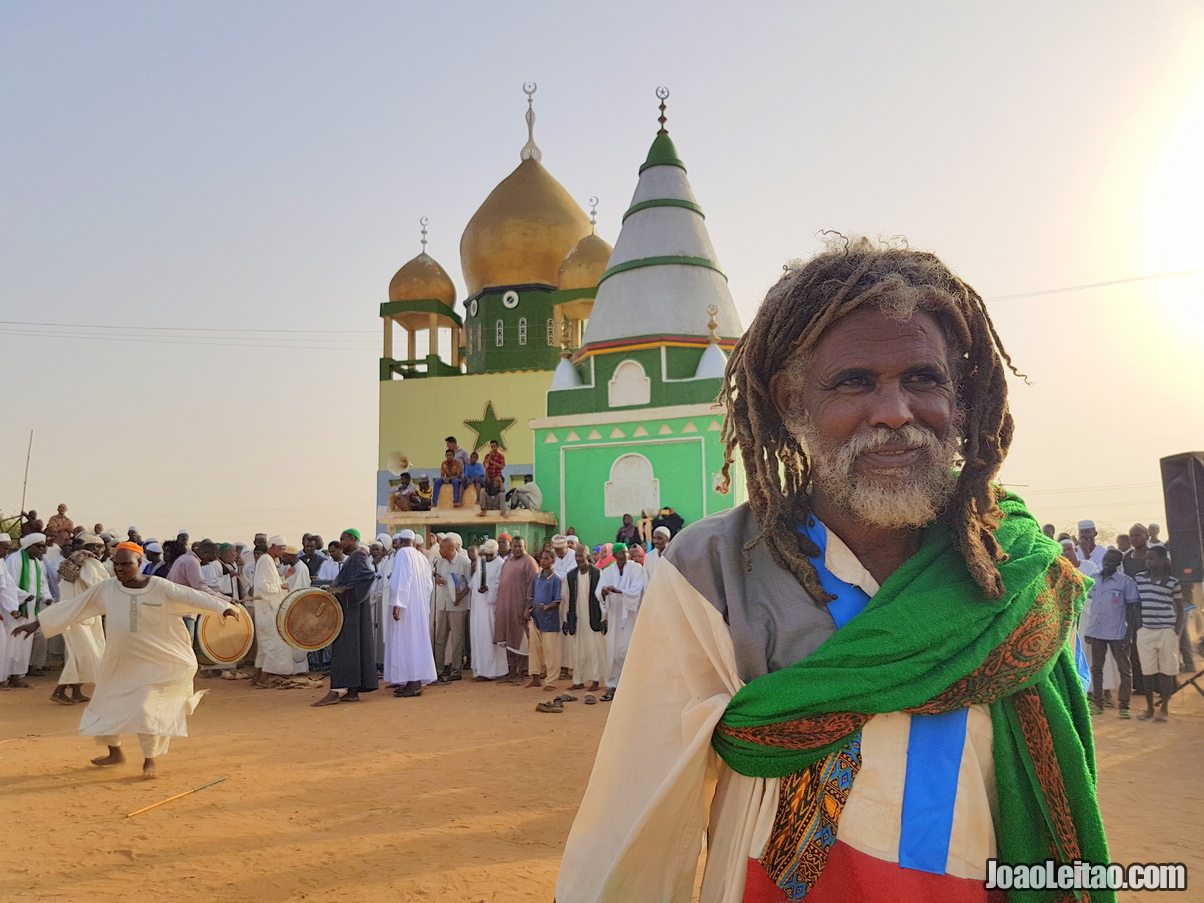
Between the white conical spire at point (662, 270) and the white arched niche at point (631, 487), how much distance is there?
3.04 m

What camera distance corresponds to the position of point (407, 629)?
438 inches

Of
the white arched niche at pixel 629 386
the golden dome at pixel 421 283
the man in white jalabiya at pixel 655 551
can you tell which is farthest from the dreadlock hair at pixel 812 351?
the golden dome at pixel 421 283

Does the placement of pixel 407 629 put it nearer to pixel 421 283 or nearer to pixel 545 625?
pixel 545 625

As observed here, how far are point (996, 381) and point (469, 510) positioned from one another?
17.4 metres

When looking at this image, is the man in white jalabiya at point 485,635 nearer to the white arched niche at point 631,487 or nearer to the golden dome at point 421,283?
the white arched niche at point 631,487

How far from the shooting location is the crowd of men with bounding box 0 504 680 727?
1044 cm

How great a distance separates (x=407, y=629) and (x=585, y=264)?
18.3 metres

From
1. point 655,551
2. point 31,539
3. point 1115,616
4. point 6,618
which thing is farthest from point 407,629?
point 1115,616

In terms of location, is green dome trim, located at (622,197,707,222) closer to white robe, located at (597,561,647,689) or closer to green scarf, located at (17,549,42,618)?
white robe, located at (597,561,647,689)

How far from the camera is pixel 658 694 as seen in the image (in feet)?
5.62

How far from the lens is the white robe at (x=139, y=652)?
6523 mm

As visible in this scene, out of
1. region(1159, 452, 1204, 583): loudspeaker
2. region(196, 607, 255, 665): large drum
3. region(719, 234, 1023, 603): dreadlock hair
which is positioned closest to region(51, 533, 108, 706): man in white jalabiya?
region(196, 607, 255, 665): large drum

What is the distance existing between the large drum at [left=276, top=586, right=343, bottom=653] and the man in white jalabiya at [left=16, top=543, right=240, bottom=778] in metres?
2.10

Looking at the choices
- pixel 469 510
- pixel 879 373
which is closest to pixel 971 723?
pixel 879 373
